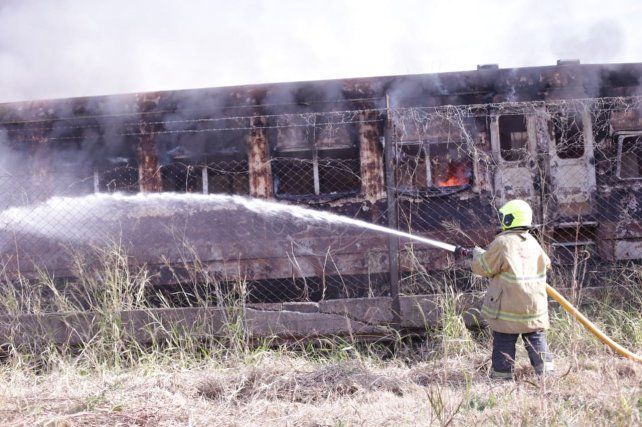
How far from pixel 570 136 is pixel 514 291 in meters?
3.30

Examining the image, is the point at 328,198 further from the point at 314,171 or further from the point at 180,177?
the point at 180,177

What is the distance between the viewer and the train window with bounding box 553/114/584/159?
6.14 m

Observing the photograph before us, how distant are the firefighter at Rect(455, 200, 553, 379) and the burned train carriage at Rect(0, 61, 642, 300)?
2150mm

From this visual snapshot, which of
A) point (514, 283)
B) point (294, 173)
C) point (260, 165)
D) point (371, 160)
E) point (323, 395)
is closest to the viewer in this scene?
point (323, 395)

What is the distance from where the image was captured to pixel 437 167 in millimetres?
6258

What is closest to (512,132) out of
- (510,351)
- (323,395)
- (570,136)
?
(570,136)

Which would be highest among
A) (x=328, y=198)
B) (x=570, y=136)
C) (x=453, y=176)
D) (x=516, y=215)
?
(x=570, y=136)

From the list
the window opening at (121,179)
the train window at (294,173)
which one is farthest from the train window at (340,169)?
the window opening at (121,179)

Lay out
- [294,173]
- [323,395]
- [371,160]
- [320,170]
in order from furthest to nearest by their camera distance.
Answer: [320,170], [294,173], [371,160], [323,395]

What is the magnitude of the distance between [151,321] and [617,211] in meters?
4.87

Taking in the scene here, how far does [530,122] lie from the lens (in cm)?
622

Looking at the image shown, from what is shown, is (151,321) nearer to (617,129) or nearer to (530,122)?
(530,122)

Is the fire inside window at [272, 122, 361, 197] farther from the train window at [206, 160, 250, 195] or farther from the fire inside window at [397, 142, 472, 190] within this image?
the fire inside window at [397, 142, 472, 190]

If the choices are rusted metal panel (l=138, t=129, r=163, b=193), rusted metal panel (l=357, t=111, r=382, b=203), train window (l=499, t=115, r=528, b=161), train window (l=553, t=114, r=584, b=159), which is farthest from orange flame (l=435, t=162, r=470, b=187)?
rusted metal panel (l=138, t=129, r=163, b=193)
